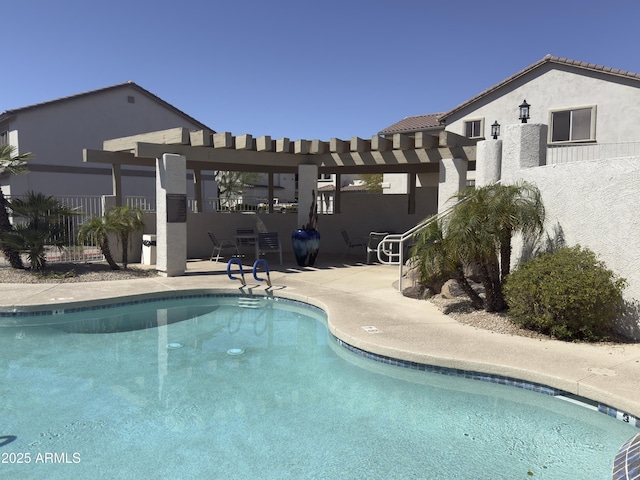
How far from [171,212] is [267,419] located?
7605mm

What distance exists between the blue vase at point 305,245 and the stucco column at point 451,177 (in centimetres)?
364

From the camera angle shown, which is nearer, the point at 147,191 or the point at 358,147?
the point at 358,147

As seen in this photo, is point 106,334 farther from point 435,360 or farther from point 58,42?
point 58,42

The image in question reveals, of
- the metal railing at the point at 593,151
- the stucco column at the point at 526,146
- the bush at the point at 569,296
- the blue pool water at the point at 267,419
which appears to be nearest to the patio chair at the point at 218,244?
the blue pool water at the point at 267,419

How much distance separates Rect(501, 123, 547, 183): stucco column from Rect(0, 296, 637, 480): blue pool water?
165 inches

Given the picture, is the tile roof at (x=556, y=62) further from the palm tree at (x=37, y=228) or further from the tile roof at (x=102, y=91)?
the palm tree at (x=37, y=228)

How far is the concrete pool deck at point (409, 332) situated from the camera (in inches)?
192

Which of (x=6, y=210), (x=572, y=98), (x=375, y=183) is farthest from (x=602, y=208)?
(x=375, y=183)

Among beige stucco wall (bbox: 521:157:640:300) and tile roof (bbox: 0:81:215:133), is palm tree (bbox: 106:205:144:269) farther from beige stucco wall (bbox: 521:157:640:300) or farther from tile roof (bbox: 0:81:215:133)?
tile roof (bbox: 0:81:215:133)

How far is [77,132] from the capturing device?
69.1 ft

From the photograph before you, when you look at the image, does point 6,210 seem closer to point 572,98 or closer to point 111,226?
point 111,226

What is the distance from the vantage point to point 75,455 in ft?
12.9

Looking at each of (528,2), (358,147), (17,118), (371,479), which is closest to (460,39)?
(528,2)

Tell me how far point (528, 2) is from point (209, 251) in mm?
12451
